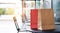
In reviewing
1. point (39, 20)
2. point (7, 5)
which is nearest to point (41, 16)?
point (39, 20)

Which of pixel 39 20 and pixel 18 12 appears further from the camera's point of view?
pixel 18 12

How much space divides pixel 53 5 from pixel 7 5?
776mm

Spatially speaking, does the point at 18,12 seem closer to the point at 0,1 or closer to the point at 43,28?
the point at 0,1

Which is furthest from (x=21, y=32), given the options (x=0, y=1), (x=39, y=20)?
(x=0, y=1)

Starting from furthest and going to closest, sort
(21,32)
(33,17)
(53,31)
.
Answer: (21,32) → (33,17) → (53,31)

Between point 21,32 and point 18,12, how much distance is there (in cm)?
34

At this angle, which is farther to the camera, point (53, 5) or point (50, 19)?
point (53, 5)

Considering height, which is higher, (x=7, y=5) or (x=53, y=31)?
(x=7, y=5)

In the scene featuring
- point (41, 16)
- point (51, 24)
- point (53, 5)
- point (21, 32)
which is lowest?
point (21, 32)

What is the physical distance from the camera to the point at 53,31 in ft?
5.34

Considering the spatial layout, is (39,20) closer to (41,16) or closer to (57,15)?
(41,16)

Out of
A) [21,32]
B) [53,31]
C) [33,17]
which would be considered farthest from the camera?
[21,32]

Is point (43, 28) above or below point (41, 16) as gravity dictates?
below

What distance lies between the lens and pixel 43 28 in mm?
1652
